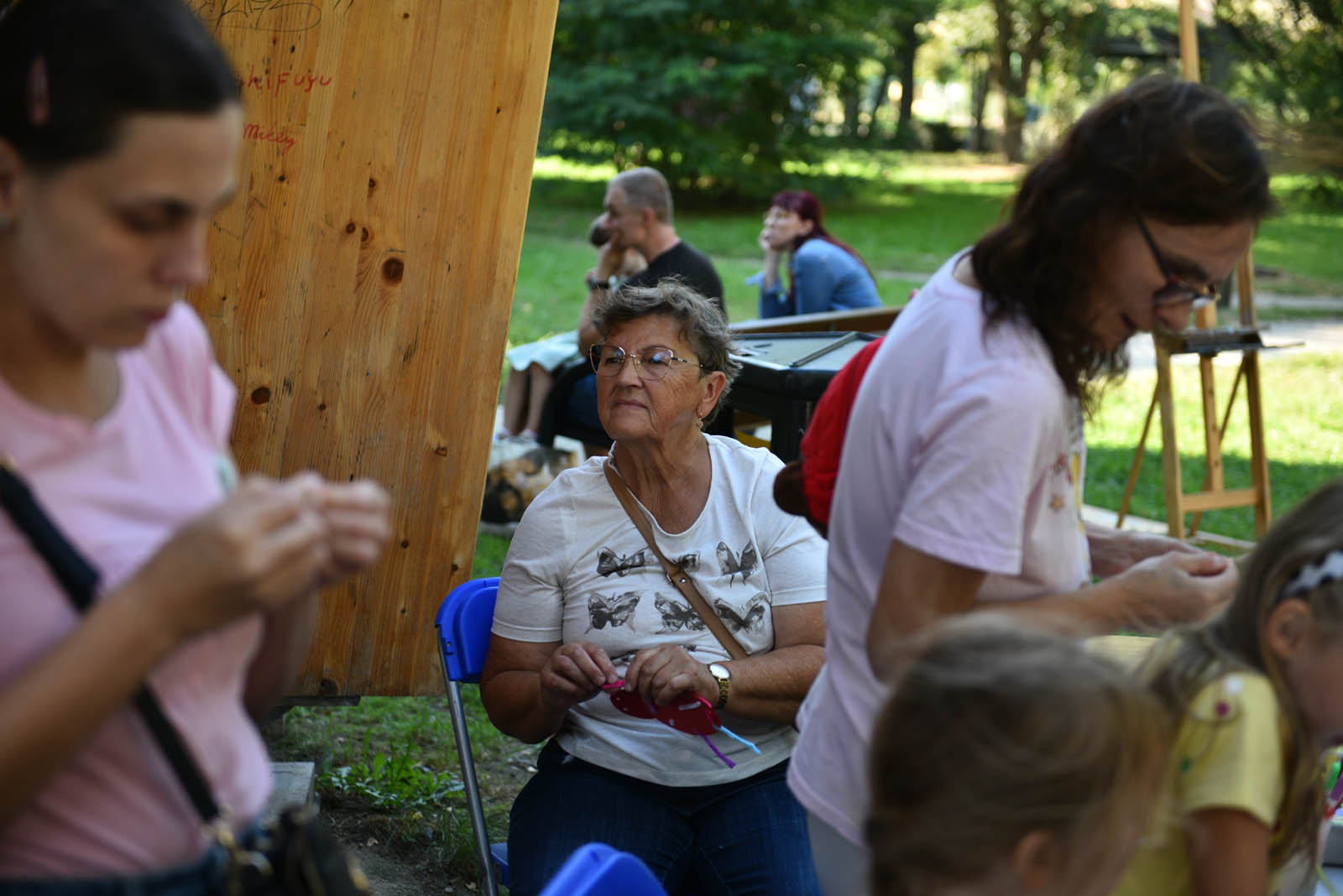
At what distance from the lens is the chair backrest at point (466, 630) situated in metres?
2.80

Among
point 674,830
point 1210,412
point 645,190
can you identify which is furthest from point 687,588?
point 1210,412

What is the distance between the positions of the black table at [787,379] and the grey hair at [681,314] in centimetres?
123

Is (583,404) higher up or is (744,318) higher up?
(744,318)

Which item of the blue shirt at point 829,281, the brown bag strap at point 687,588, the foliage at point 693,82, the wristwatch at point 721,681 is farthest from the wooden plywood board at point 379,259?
the foliage at point 693,82

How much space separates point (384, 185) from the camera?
9.82 feet

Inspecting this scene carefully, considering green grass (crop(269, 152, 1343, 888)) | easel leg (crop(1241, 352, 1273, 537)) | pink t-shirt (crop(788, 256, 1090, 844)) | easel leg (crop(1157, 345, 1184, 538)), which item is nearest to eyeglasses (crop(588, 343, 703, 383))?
green grass (crop(269, 152, 1343, 888))

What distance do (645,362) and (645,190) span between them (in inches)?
146

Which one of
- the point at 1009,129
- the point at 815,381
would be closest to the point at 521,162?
the point at 815,381

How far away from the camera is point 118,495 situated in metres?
1.13

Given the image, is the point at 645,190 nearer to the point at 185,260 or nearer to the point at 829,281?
the point at 829,281

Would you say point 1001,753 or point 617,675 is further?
point 617,675

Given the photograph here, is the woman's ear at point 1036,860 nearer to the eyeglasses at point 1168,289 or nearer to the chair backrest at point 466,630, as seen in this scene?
the eyeglasses at point 1168,289

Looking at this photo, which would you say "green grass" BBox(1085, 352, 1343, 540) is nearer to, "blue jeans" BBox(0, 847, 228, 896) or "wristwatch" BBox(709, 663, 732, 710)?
"wristwatch" BBox(709, 663, 732, 710)

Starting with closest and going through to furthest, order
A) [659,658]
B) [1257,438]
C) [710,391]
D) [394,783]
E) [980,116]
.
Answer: [659,658]
[710,391]
[394,783]
[1257,438]
[980,116]
